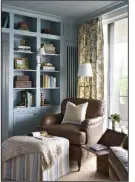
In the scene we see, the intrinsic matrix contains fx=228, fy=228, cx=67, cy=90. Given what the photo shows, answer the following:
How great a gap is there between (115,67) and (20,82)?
815 millimetres

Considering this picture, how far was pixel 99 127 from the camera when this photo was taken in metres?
2.46

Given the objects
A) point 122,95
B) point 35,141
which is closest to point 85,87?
point 122,95

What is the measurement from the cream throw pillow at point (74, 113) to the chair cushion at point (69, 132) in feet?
0.21

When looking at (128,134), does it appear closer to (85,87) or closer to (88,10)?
(85,87)

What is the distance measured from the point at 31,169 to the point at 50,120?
56 cm

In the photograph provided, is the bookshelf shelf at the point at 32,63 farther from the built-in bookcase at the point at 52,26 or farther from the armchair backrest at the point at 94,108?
the armchair backrest at the point at 94,108

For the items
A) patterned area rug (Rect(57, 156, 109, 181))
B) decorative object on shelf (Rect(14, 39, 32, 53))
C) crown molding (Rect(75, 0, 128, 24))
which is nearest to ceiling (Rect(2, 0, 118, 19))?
crown molding (Rect(75, 0, 128, 24))

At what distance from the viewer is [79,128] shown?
2570 millimetres

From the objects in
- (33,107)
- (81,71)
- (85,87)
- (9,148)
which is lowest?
(9,148)

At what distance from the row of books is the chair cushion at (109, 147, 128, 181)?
0.86 m

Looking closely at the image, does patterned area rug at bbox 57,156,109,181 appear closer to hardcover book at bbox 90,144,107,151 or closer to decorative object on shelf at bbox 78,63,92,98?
hardcover book at bbox 90,144,107,151

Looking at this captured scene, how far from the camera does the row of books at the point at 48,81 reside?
2084mm

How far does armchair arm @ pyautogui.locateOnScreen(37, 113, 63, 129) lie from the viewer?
85.0 inches

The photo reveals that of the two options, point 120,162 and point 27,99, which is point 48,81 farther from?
point 120,162
